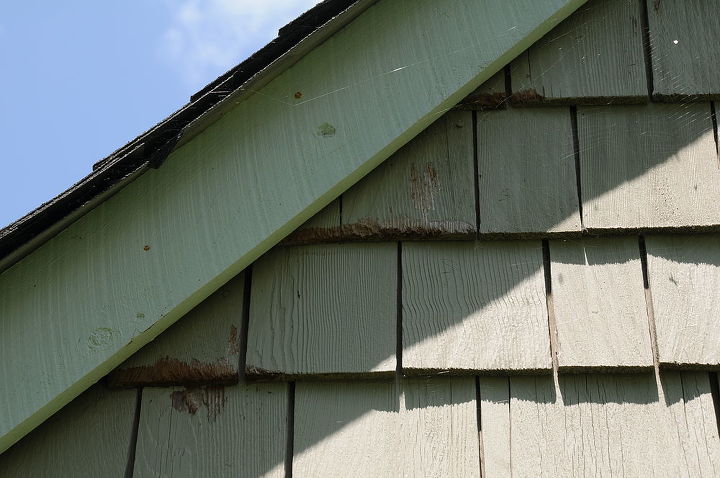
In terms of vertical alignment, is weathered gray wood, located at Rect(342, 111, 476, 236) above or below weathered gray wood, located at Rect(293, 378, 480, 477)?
above

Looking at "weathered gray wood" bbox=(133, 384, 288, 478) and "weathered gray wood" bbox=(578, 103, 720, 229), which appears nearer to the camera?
"weathered gray wood" bbox=(133, 384, 288, 478)

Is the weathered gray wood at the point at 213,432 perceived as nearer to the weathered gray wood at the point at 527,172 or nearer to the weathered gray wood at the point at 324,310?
the weathered gray wood at the point at 324,310

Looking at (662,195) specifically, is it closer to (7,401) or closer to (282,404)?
(282,404)

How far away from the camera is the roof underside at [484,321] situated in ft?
5.28

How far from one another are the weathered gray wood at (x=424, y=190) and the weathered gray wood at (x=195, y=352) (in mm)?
309

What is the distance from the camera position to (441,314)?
1705 mm

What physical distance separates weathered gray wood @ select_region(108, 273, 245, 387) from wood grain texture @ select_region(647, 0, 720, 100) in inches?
39.8

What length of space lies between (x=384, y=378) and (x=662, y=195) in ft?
2.18

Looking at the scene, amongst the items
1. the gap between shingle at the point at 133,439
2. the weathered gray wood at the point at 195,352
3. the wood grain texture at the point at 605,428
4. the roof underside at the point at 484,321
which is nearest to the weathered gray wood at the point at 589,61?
the roof underside at the point at 484,321

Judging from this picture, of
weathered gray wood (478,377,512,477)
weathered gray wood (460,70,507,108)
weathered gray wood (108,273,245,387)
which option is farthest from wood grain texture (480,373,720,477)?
weathered gray wood (460,70,507,108)

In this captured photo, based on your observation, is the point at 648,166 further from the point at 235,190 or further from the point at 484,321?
the point at 235,190

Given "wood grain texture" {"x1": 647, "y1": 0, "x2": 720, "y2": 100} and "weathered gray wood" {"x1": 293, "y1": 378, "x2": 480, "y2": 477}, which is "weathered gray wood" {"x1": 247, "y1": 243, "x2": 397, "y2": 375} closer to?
"weathered gray wood" {"x1": 293, "y1": 378, "x2": 480, "y2": 477}

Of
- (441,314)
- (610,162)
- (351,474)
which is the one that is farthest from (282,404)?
(610,162)

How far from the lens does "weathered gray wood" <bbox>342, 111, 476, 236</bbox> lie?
1782mm
